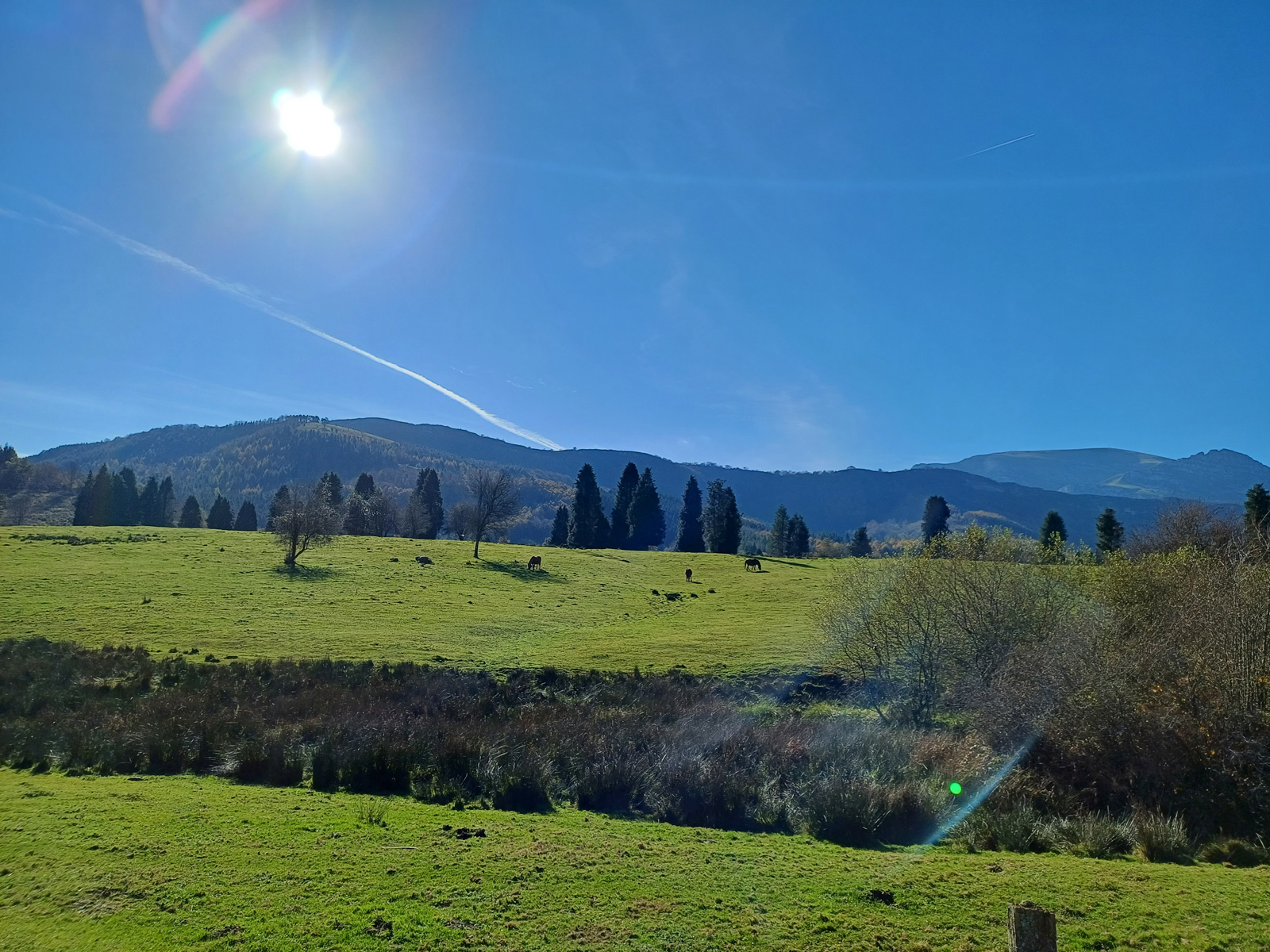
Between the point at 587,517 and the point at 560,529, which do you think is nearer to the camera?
the point at 587,517

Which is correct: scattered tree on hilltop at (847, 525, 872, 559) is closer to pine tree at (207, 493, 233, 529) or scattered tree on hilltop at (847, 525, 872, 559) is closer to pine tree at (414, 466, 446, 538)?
pine tree at (414, 466, 446, 538)

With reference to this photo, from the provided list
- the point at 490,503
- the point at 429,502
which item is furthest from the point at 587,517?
the point at 429,502

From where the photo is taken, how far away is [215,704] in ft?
72.4

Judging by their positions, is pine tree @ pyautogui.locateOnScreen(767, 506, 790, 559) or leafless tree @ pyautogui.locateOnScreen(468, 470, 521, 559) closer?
leafless tree @ pyautogui.locateOnScreen(468, 470, 521, 559)

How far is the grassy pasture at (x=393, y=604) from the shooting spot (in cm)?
3409

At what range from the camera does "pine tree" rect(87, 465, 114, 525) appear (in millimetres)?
105500

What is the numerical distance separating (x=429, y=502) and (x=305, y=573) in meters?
58.5

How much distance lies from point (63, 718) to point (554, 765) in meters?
14.9

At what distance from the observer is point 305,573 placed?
54.1 meters

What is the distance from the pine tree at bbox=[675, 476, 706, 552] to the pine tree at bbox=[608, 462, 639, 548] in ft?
28.3

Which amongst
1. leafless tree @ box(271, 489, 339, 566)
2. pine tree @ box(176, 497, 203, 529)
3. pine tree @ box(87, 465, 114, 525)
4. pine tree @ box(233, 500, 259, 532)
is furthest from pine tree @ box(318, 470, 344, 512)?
leafless tree @ box(271, 489, 339, 566)

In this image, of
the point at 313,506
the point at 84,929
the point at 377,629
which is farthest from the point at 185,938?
the point at 313,506

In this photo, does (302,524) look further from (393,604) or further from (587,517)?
(587,517)

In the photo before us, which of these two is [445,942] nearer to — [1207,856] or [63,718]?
[1207,856]
